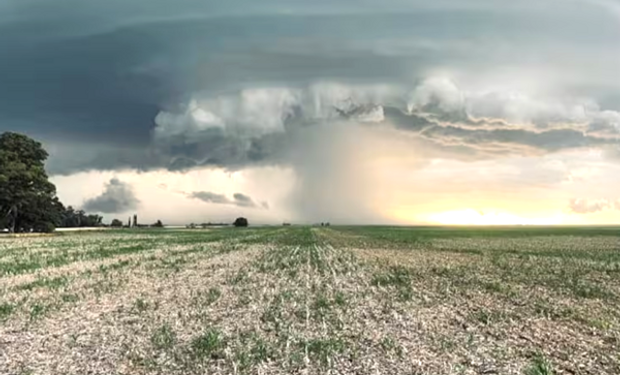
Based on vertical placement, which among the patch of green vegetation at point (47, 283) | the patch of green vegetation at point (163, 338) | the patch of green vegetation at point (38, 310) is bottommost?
the patch of green vegetation at point (163, 338)

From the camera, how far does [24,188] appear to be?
84438 millimetres

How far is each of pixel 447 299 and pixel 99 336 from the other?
36.2ft

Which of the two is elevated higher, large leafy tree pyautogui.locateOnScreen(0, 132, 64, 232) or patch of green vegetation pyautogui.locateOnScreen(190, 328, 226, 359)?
large leafy tree pyautogui.locateOnScreen(0, 132, 64, 232)

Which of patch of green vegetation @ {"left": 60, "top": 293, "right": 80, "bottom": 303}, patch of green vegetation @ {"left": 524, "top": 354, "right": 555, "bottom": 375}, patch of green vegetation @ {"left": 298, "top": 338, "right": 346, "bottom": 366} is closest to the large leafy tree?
patch of green vegetation @ {"left": 60, "top": 293, "right": 80, "bottom": 303}

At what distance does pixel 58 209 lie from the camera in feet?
318

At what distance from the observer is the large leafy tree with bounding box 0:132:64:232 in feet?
269

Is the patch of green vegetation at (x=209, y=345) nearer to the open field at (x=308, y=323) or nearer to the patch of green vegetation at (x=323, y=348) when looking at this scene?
the open field at (x=308, y=323)

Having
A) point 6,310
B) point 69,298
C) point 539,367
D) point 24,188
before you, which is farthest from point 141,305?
point 24,188

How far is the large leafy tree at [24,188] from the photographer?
81.9 meters

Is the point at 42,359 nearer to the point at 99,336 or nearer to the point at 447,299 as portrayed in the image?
the point at 99,336

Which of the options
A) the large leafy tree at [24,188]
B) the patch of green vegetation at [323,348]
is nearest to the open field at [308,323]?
the patch of green vegetation at [323,348]

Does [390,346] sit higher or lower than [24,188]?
lower

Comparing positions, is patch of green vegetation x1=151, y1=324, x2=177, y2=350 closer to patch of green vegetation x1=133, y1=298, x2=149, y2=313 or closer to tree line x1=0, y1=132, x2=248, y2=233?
patch of green vegetation x1=133, y1=298, x2=149, y2=313

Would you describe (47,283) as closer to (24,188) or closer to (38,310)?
(38,310)
